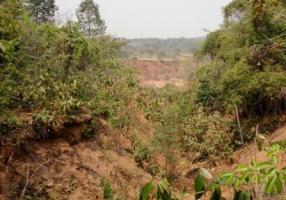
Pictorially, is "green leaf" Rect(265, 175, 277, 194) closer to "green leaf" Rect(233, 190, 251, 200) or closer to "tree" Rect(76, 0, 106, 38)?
"green leaf" Rect(233, 190, 251, 200)

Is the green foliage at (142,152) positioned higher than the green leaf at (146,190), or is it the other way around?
the green leaf at (146,190)

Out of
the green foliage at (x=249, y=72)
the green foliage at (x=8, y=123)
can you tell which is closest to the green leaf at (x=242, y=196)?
the green foliage at (x=8, y=123)

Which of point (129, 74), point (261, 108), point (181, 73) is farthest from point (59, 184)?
point (181, 73)

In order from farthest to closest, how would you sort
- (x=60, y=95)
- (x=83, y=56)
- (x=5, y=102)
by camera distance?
(x=83, y=56)
(x=60, y=95)
(x=5, y=102)

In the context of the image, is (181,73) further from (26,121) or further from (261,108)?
(26,121)

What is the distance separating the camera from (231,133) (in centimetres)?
1234

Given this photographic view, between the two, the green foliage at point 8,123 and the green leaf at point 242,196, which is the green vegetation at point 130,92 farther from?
the green leaf at point 242,196

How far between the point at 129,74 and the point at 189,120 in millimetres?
3644

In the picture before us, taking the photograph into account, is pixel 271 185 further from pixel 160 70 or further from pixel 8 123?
pixel 160 70

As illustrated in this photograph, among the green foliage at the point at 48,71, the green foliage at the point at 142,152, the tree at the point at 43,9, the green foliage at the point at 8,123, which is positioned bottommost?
the green foliage at the point at 142,152

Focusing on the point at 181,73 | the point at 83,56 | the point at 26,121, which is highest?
the point at 83,56

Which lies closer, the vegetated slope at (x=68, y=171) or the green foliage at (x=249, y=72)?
the vegetated slope at (x=68, y=171)

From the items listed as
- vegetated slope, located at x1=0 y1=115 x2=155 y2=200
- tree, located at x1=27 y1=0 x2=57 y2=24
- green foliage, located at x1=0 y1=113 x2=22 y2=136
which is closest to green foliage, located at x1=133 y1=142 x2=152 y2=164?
vegetated slope, located at x1=0 y1=115 x2=155 y2=200

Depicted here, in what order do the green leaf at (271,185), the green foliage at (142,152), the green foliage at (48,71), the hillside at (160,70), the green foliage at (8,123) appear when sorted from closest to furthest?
the green leaf at (271,185)
the green foliage at (8,123)
the green foliage at (48,71)
the green foliage at (142,152)
the hillside at (160,70)
